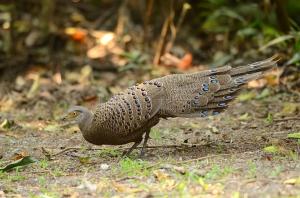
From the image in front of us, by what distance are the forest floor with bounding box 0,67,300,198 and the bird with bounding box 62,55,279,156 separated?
0.82 ft

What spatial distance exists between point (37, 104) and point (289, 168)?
4450 mm

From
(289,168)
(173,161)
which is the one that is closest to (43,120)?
(173,161)

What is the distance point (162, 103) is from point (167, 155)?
18.2 inches

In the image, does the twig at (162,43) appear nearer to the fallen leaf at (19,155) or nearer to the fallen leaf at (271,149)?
the fallen leaf at (19,155)

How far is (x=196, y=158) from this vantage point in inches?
204

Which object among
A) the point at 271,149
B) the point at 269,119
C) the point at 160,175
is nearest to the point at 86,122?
the point at 160,175

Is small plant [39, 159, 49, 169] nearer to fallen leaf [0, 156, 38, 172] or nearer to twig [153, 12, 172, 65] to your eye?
fallen leaf [0, 156, 38, 172]

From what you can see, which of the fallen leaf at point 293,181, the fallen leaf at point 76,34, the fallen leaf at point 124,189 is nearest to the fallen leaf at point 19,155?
the fallen leaf at point 124,189

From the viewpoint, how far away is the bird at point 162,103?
17.4ft

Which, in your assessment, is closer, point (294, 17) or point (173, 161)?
point (173, 161)

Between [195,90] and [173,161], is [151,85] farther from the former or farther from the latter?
[173,161]

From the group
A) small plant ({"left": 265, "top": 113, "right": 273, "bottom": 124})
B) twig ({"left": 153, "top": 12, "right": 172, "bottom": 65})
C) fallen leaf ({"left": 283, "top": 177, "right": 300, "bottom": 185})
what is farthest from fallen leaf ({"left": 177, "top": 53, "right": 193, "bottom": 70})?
fallen leaf ({"left": 283, "top": 177, "right": 300, "bottom": 185})

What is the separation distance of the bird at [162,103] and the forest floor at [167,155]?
251 mm

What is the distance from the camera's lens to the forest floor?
14.0ft
